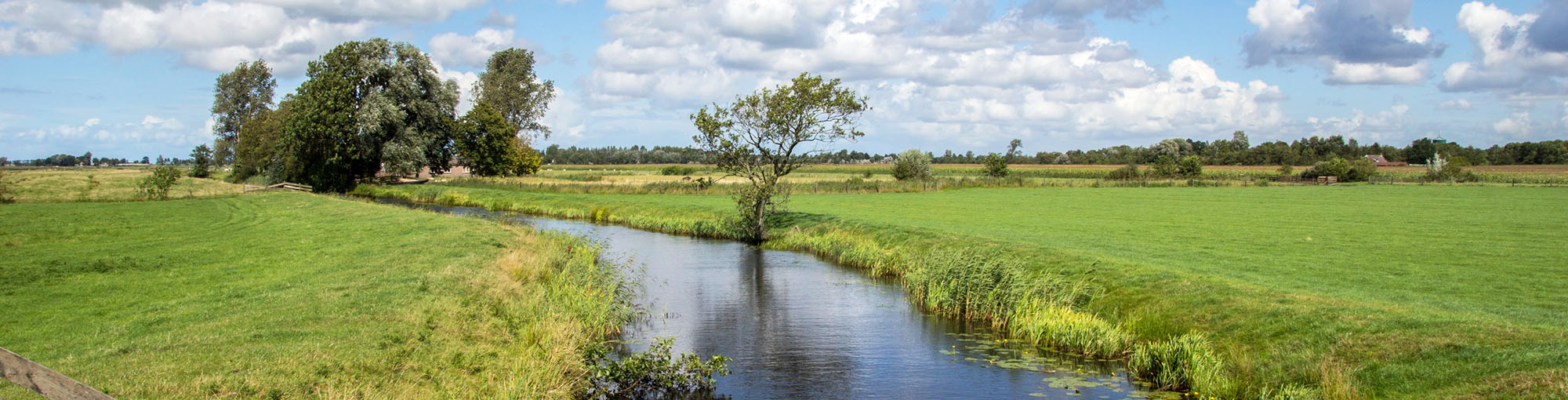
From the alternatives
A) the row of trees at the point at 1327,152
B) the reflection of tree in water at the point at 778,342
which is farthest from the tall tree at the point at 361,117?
the row of trees at the point at 1327,152

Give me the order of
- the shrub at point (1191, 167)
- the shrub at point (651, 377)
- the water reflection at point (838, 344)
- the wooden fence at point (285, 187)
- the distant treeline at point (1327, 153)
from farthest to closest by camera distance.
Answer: the distant treeline at point (1327, 153)
the shrub at point (1191, 167)
the wooden fence at point (285, 187)
the water reflection at point (838, 344)
the shrub at point (651, 377)

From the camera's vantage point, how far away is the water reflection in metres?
11.8

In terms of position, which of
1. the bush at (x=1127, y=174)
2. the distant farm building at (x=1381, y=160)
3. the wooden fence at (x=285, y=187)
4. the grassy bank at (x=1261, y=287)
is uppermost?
the distant farm building at (x=1381, y=160)

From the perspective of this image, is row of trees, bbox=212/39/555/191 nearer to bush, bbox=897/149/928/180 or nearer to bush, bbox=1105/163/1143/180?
bush, bbox=897/149/928/180

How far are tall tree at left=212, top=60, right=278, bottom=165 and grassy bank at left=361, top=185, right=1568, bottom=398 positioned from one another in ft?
241

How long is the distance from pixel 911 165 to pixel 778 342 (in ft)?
255

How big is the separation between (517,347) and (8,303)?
772 centimetres

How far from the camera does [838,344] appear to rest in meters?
14.5

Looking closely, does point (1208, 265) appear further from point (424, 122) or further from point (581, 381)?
point (424, 122)

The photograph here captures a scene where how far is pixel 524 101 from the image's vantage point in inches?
3329

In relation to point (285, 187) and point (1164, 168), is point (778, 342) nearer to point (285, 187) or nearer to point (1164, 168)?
point (285, 187)

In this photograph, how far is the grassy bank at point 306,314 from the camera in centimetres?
891

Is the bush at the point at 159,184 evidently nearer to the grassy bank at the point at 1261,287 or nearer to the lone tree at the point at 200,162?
the grassy bank at the point at 1261,287

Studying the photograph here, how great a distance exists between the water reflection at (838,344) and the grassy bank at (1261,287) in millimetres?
890
